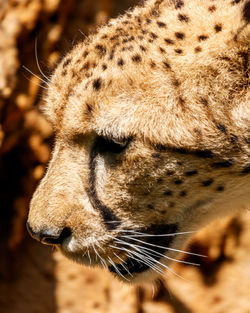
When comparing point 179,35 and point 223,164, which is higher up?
point 179,35

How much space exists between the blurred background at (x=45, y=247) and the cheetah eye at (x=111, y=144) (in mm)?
903

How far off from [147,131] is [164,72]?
7.9 inches

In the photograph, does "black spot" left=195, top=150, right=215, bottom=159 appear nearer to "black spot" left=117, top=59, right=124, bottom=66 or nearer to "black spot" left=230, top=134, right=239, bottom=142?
"black spot" left=230, top=134, right=239, bottom=142

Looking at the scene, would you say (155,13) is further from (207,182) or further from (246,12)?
(207,182)

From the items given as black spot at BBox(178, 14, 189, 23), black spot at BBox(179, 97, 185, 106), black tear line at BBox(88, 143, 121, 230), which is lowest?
black tear line at BBox(88, 143, 121, 230)

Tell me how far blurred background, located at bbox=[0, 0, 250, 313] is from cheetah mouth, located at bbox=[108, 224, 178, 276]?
0.78 m

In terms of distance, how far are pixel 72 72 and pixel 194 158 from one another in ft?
1.72

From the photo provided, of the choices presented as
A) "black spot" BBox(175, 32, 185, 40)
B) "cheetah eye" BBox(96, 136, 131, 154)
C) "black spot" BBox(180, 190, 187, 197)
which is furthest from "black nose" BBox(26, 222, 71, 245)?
"black spot" BBox(175, 32, 185, 40)

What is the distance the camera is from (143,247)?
2.26 metres

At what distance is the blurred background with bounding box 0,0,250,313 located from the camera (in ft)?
11.0

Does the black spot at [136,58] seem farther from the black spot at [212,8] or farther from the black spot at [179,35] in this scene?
the black spot at [212,8]

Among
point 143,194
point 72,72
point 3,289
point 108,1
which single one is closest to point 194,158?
point 143,194

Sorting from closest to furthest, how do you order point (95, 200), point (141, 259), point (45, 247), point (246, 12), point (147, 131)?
point (246, 12) < point (147, 131) < point (95, 200) < point (141, 259) < point (45, 247)

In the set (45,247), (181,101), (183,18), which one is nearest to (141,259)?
(181,101)
